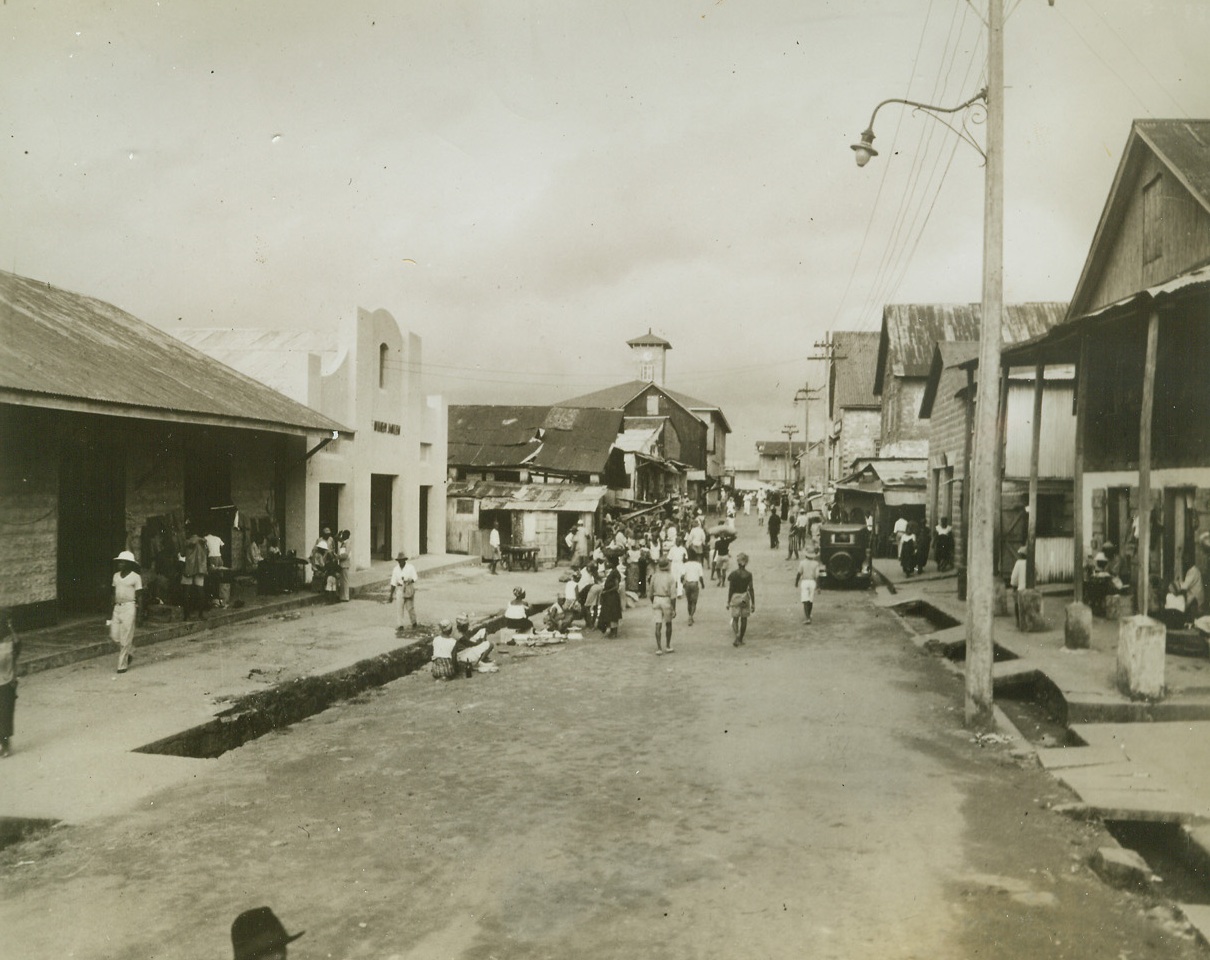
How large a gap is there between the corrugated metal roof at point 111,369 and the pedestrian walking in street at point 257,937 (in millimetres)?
10086

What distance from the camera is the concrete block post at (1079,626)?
1302 cm

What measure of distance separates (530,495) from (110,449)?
56.4ft

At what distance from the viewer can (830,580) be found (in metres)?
25.9

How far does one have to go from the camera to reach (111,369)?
15.0 m

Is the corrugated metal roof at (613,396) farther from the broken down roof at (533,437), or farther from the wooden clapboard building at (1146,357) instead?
the wooden clapboard building at (1146,357)

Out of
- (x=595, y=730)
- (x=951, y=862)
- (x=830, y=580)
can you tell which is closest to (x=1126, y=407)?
(x=830, y=580)

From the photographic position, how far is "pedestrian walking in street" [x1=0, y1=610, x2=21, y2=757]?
9.14 meters

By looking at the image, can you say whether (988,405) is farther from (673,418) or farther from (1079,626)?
(673,418)

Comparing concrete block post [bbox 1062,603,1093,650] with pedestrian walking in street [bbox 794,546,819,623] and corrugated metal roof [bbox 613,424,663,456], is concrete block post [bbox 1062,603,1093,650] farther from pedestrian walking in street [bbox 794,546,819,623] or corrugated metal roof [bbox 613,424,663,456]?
corrugated metal roof [bbox 613,424,663,456]

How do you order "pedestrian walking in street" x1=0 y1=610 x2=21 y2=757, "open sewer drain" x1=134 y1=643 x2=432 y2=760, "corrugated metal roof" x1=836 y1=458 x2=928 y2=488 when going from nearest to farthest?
"pedestrian walking in street" x1=0 y1=610 x2=21 y2=757 → "open sewer drain" x1=134 y1=643 x2=432 y2=760 → "corrugated metal roof" x1=836 y1=458 x2=928 y2=488

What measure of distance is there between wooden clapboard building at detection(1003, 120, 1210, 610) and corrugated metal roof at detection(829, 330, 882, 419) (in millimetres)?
28336

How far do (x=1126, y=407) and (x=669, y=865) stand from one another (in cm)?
1436

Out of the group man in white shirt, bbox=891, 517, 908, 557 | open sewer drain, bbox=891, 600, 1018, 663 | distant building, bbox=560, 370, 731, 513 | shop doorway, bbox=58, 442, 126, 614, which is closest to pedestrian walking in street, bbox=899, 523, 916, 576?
man in white shirt, bbox=891, 517, 908, 557

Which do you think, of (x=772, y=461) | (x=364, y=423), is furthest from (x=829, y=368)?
(x=772, y=461)
